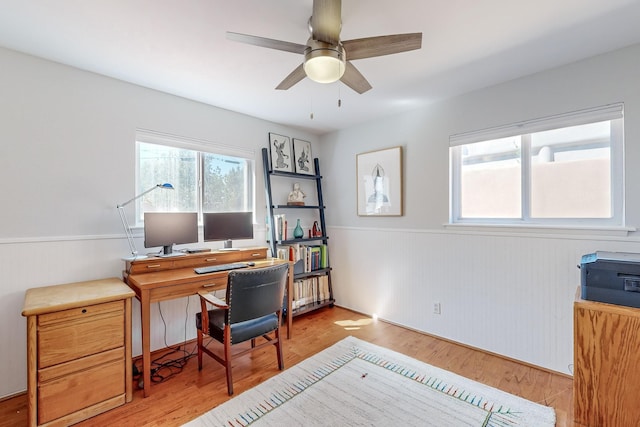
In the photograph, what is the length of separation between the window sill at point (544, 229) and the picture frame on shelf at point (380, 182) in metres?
0.65

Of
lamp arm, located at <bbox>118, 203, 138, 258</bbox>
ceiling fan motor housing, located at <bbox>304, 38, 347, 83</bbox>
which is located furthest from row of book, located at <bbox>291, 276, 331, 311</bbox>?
ceiling fan motor housing, located at <bbox>304, 38, 347, 83</bbox>

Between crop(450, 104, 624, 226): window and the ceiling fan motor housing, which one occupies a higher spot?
the ceiling fan motor housing

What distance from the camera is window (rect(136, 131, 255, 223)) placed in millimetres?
2625

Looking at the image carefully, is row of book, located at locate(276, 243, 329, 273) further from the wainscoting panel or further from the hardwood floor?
the hardwood floor

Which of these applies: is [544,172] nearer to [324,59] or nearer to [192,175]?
[324,59]

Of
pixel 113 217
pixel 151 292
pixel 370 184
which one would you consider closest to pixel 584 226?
pixel 370 184

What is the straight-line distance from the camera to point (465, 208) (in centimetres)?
280

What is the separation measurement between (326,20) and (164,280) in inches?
76.8

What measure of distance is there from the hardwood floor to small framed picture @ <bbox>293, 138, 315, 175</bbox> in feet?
6.37

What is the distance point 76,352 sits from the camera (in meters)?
1.74

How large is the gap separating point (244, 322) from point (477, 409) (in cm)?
165

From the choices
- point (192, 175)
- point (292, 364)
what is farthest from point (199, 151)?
point (292, 364)

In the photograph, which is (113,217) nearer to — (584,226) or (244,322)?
(244,322)

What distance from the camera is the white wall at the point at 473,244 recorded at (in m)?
2.06
